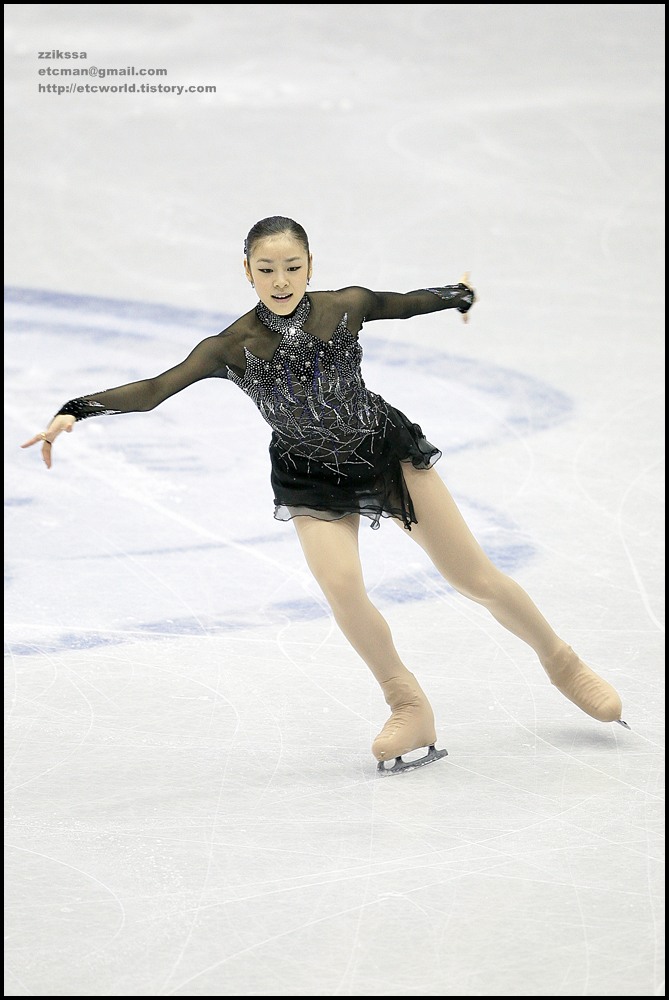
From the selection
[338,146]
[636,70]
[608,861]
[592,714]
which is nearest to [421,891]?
[608,861]

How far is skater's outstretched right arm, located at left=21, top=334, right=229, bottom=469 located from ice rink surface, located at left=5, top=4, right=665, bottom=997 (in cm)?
91

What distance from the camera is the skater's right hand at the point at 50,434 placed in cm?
299

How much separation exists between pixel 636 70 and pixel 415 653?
7795 millimetres

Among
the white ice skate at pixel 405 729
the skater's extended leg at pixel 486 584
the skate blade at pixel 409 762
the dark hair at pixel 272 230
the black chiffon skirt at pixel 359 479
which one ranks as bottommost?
the skate blade at pixel 409 762

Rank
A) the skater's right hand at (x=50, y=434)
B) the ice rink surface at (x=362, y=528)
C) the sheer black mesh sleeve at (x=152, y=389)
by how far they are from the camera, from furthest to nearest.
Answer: the sheer black mesh sleeve at (x=152, y=389) → the skater's right hand at (x=50, y=434) → the ice rink surface at (x=362, y=528)

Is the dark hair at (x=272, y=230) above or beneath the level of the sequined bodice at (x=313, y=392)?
above

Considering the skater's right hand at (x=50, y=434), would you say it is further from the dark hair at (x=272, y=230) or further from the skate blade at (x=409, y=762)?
the skate blade at (x=409, y=762)

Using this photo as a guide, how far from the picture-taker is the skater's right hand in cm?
299

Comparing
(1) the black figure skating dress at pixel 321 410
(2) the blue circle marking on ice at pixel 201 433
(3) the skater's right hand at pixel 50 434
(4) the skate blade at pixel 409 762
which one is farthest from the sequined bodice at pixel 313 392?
(2) the blue circle marking on ice at pixel 201 433

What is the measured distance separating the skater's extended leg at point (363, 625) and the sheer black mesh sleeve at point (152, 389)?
451 millimetres

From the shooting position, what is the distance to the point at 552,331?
7191 millimetres

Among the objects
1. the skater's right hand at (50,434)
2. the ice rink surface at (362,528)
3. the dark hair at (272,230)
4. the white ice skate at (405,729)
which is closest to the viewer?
the ice rink surface at (362,528)

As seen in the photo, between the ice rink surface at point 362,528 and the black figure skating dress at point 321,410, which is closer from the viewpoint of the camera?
the ice rink surface at point 362,528

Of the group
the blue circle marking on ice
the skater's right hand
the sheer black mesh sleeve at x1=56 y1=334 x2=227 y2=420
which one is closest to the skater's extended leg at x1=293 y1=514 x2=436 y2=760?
the sheer black mesh sleeve at x1=56 y1=334 x2=227 y2=420
